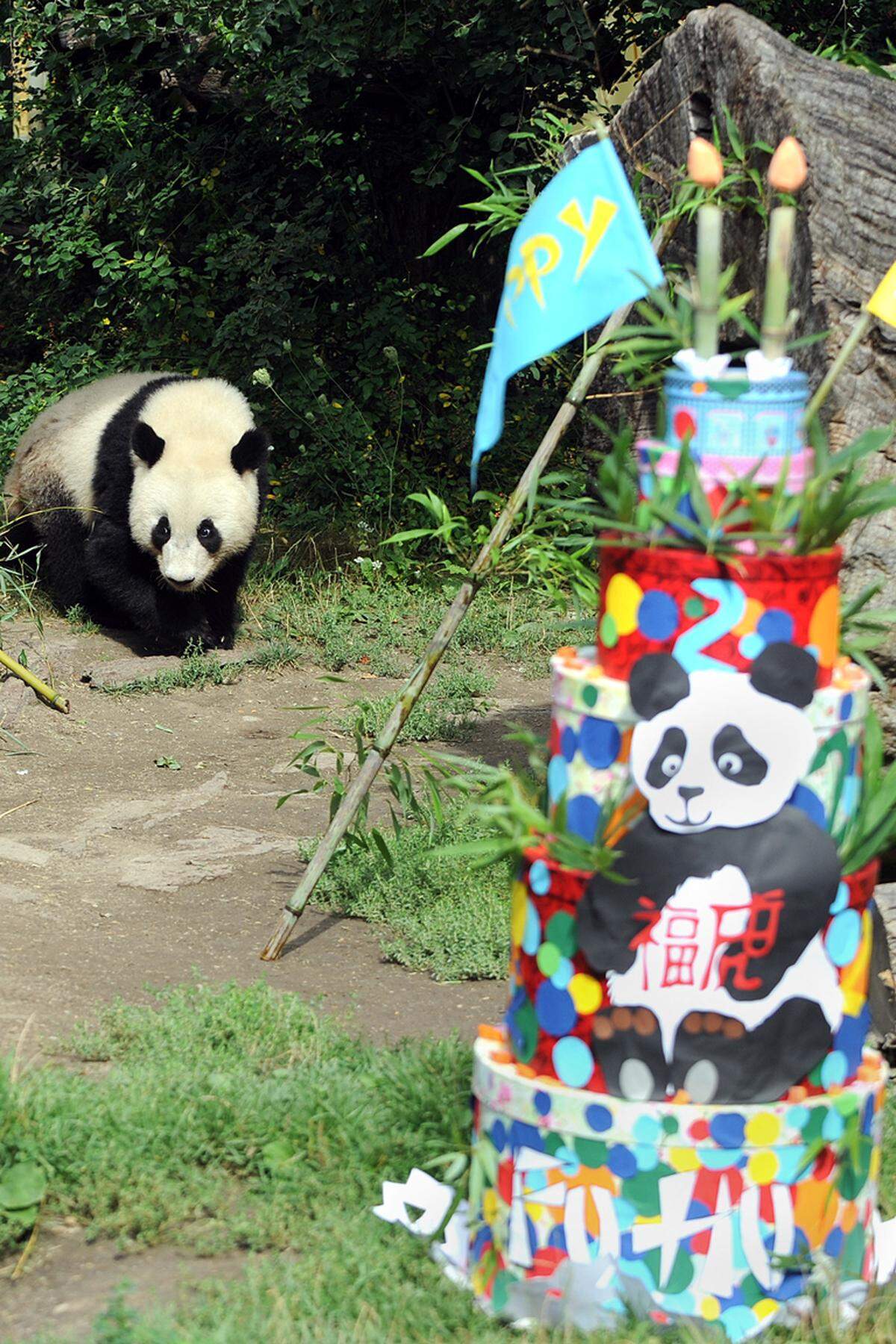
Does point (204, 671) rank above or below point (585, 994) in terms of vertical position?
below

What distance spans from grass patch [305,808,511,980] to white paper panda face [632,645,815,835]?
1.60m

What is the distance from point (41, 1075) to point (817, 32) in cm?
612

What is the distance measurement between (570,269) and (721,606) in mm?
599

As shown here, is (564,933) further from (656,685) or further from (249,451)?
(249,451)

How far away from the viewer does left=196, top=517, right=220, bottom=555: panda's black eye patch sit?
6562 mm

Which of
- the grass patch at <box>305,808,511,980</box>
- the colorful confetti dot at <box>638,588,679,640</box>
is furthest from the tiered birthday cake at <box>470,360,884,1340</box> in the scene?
the grass patch at <box>305,808,511,980</box>

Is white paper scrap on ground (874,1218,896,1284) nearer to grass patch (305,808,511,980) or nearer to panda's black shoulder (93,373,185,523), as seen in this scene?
grass patch (305,808,511,980)

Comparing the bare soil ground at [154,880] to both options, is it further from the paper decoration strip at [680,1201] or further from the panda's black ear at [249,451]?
the panda's black ear at [249,451]

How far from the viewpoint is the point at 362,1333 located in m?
2.19

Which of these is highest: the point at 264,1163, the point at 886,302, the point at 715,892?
the point at 886,302

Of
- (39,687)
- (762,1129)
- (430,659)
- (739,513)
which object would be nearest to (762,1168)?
(762,1129)

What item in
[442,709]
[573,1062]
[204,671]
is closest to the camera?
[573,1062]

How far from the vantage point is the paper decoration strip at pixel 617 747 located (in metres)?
2.13

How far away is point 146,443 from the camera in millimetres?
6477
